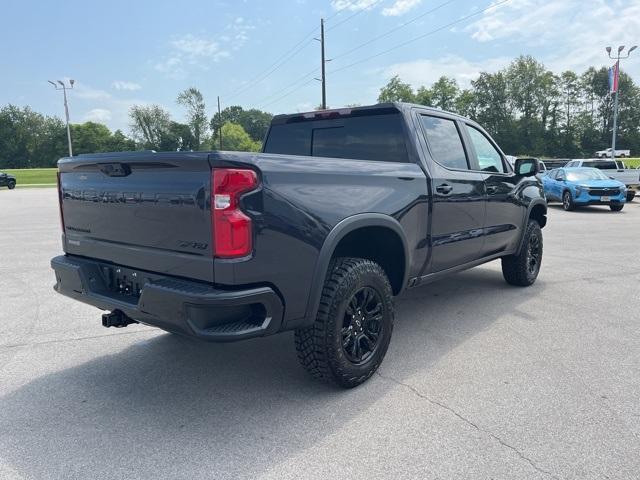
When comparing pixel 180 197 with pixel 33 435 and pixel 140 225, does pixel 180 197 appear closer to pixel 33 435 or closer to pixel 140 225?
pixel 140 225

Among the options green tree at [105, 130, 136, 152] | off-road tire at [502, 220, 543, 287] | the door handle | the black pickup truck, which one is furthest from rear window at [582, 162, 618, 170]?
green tree at [105, 130, 136, 152]

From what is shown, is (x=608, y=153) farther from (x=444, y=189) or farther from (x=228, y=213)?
(x=228, y=213)

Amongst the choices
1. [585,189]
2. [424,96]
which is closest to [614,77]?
[585,189]

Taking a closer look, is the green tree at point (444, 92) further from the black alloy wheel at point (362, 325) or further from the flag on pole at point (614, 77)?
the black alloy wheel at point (362, 325)

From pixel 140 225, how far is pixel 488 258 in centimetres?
356

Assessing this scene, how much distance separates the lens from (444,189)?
4039 mm

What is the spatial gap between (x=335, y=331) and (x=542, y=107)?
9617 cm

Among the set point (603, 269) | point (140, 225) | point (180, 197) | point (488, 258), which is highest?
point (180, 197)

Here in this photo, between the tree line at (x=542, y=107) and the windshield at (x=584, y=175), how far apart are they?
7028cm

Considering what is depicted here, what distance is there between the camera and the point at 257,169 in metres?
2.54

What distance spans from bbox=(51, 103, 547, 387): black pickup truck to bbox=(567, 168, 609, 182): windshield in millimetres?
13983

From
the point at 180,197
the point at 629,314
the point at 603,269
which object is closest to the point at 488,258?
the point at 629,314

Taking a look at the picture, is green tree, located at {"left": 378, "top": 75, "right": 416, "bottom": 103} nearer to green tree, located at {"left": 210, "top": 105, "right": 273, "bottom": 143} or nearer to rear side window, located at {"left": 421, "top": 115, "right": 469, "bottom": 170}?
green tree, located at {"left": 210, "top": 105, "right": 273, "bottom": 143}

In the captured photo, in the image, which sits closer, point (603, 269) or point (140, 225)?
point (140, 225)
